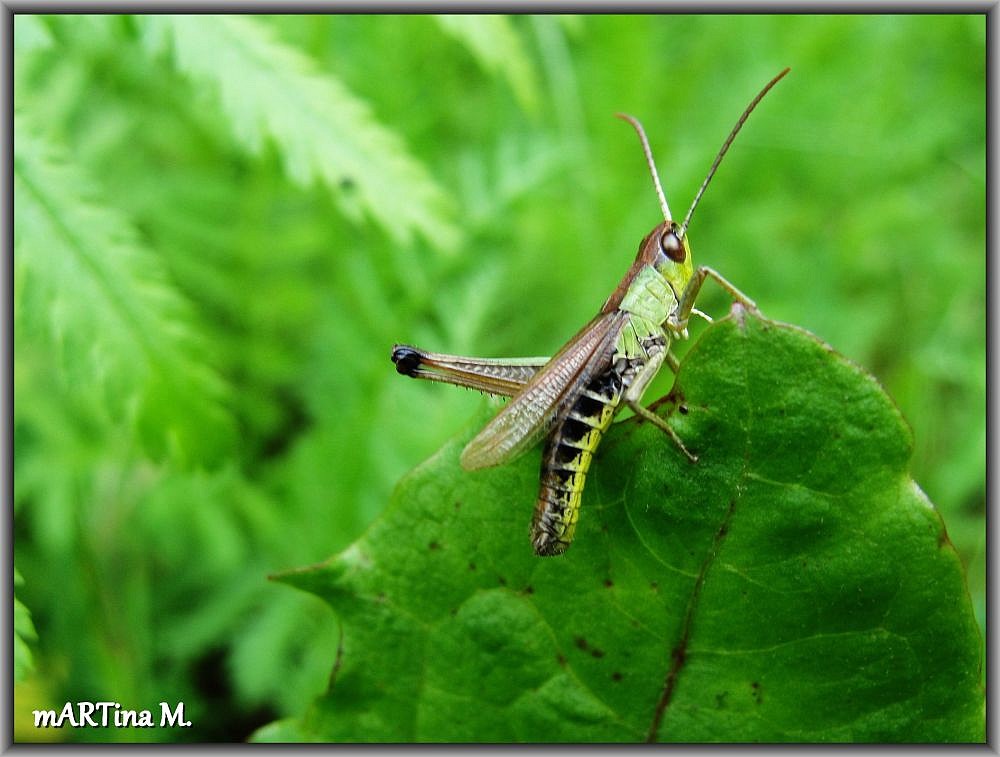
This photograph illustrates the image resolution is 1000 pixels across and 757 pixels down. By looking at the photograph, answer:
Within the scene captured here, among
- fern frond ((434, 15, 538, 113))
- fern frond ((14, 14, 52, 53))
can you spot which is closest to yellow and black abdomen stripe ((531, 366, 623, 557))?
fern frond ((434, 15, 538, 113))

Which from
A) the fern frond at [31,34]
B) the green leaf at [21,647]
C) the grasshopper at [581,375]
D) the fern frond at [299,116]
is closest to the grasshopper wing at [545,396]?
the grasshopper at [581,375]

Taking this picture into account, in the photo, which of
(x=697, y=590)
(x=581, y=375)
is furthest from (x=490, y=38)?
(x=697, y=590)

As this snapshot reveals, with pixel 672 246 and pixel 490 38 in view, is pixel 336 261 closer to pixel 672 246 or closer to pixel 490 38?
pixel 490 38

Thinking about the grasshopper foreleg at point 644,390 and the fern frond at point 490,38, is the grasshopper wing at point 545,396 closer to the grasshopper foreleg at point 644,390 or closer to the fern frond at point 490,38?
the grasshopper foreleg at point 644,390

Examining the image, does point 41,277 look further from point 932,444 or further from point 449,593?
→ point 932,444

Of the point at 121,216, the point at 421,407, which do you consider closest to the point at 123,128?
the point at 121,216
